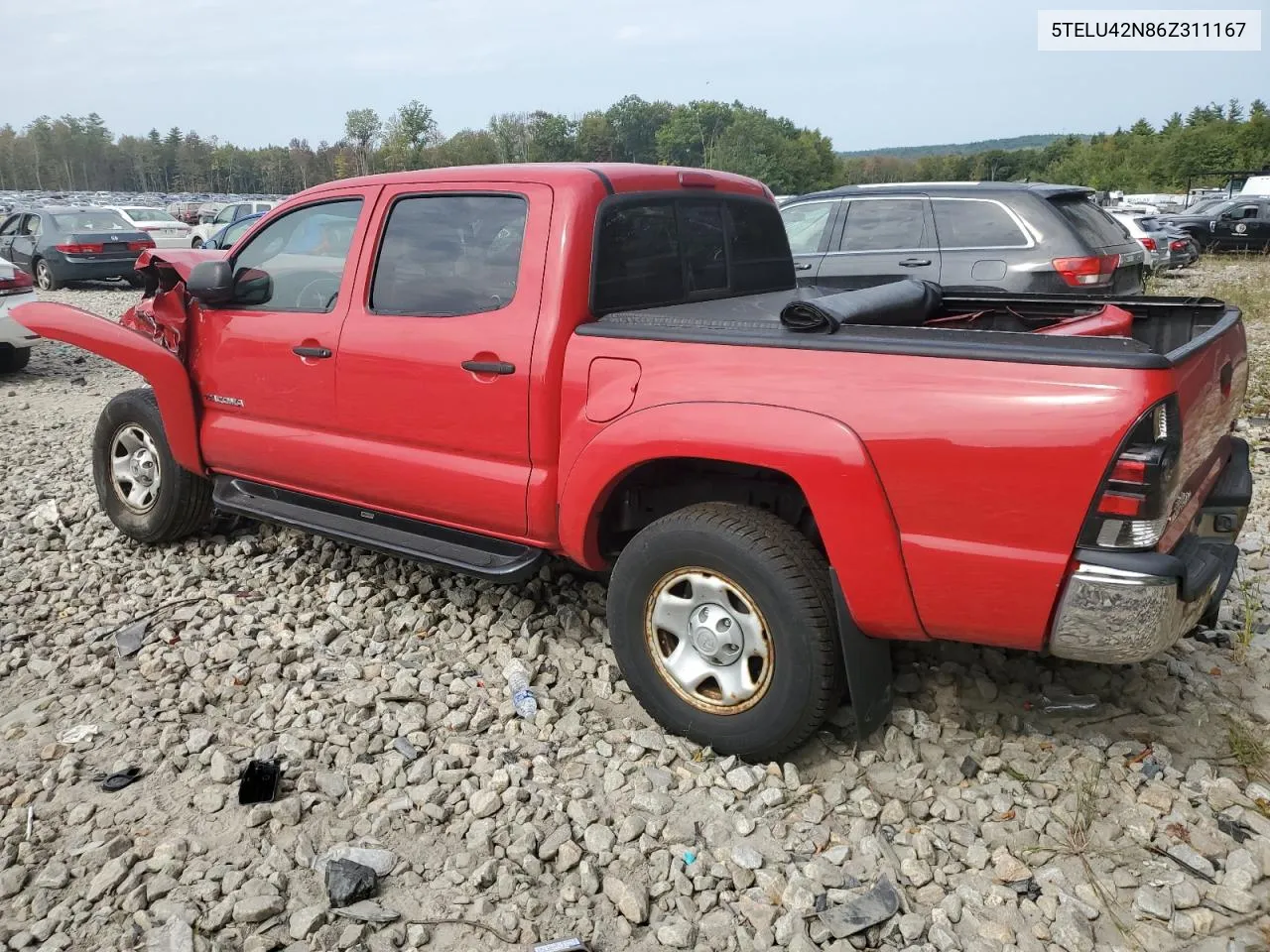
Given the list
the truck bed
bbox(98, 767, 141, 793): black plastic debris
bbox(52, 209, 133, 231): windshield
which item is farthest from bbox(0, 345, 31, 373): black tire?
the truck bed

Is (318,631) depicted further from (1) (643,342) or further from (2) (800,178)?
(2) (800,178)

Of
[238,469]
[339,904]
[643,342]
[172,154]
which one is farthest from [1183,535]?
[172,154]

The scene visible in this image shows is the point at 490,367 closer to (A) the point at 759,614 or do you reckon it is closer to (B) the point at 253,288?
(A) the point at 759,614

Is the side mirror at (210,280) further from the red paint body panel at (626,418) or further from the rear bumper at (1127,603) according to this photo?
the rear bumper at (1127,603)

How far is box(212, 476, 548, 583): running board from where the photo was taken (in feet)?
12.5

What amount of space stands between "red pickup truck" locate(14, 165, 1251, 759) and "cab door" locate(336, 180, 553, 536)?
0.04ft

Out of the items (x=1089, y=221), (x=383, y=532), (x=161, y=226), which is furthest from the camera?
(x=161, y=226)

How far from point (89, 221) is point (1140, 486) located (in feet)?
63.9

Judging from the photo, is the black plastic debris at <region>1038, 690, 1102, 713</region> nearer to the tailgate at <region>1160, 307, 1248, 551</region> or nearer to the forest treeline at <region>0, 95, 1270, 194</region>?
the tailgate at <region>1160, 307, 1248, 551</region>

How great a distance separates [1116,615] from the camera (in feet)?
8.59

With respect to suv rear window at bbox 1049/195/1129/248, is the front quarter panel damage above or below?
below

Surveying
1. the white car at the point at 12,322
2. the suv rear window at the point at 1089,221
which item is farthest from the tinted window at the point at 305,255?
the white car at the point at 12,322

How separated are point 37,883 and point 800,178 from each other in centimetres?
13508

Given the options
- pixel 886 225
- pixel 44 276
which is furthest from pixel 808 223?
pixel 44 276
